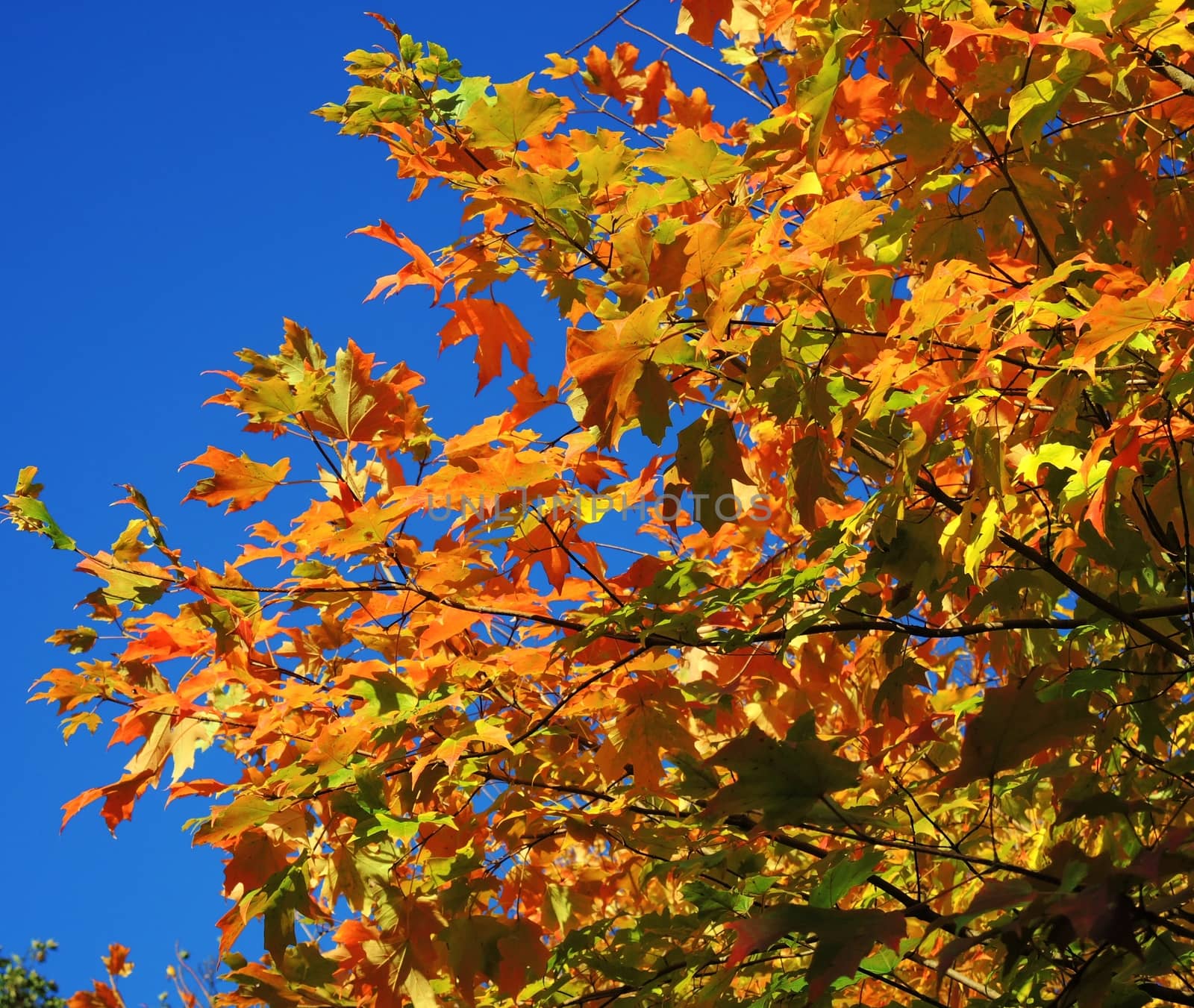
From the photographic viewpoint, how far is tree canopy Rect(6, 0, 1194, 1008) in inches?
79.1

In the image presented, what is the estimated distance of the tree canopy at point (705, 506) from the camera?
201 cm

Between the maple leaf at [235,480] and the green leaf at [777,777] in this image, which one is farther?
the maple leaf at [235,480]

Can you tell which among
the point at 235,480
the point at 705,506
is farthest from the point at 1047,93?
the point at 235,480

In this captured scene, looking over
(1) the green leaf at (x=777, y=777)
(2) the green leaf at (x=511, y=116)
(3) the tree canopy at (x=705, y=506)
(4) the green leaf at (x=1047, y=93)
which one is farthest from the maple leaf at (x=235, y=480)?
(4) the green leaf at (x=1047, y=93)

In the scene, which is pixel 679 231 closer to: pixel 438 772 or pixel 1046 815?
pixel 438 772

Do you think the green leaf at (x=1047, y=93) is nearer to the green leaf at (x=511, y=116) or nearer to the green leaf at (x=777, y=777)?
the green leaf at (x=511, y=116)

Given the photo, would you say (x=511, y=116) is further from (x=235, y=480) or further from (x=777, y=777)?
(x=777, y=777)

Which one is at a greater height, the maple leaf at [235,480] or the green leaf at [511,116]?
the green leaf at [511,116]

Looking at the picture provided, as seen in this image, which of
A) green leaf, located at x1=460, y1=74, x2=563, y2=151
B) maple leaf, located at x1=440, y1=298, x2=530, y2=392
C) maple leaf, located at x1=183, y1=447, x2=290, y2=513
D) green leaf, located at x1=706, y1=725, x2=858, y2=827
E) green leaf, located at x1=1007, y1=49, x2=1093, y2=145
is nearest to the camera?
green leaf, located at x1=706, y1=725, x2=858, y2=827

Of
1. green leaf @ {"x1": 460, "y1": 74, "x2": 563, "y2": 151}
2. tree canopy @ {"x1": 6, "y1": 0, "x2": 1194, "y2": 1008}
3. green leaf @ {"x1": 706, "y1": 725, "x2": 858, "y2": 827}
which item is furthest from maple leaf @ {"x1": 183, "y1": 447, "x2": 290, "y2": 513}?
green leaf @ {"x1": 706, "y1": 725, "x2": 858, "y2": 827}

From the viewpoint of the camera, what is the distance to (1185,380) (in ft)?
6.12

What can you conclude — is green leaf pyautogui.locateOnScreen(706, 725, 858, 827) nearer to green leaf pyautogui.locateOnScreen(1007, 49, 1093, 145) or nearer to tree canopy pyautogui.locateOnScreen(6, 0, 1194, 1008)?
tree canopy pyautogui.locateOnScreen(6, 0, 1194, 1008)

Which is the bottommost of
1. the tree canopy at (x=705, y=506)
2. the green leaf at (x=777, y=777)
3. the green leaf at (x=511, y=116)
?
the green leaf at (x=777, y=777)

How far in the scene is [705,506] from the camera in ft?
7.11
